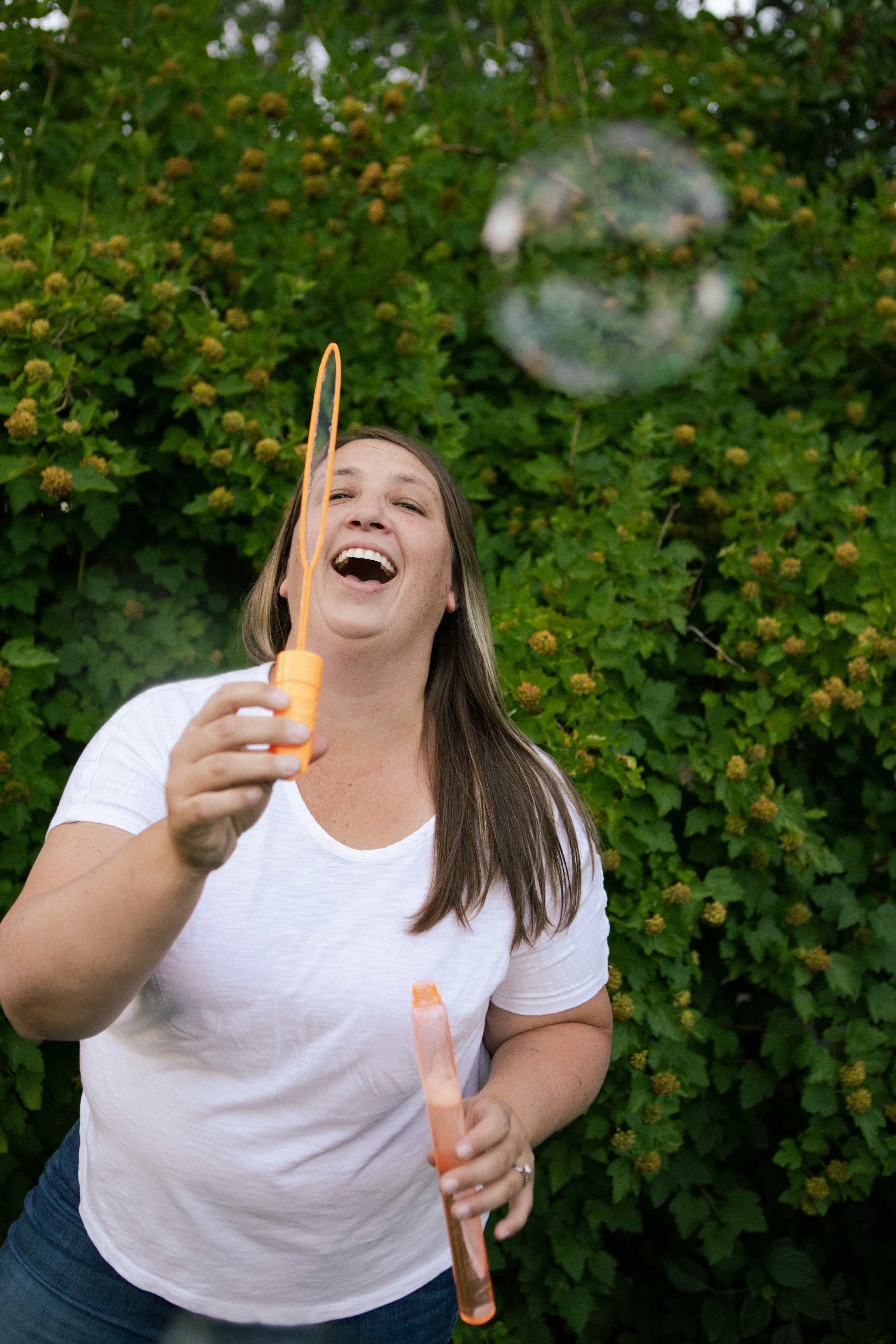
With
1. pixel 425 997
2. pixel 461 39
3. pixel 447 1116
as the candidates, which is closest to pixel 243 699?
pixel 425 997

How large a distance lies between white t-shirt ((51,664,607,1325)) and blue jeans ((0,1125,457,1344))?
0.03m

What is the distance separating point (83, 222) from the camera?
242 cm

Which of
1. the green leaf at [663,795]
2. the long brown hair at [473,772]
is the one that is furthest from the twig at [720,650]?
the long brown hair at [473,772]

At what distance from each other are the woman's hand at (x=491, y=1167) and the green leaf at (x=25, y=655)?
1335mm

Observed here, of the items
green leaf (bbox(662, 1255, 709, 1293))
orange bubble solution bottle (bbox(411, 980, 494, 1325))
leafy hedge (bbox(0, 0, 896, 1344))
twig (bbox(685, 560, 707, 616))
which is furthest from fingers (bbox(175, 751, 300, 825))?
green leaf (bbox(662, 1255, 709, 1293))

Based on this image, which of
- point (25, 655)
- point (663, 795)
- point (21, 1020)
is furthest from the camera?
point (663, 795)

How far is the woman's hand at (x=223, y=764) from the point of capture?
0.84 m

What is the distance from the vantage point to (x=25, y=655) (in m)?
2.00

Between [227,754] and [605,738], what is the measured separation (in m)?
1.30

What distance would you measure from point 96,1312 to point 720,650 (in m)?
1.79

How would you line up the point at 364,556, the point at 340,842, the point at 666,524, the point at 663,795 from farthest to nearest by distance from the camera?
the point at 666,524 < the point at 663,795 < the point at 364,556 < the point at 340,842

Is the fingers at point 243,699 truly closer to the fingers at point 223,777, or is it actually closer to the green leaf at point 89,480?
the fingers at point 223,777

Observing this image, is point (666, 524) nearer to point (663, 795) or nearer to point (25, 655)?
point (663, 795)

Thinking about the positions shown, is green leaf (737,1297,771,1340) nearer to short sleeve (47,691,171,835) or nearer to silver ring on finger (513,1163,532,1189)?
silver ring on finger (513,1163,532,1189)
